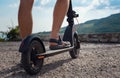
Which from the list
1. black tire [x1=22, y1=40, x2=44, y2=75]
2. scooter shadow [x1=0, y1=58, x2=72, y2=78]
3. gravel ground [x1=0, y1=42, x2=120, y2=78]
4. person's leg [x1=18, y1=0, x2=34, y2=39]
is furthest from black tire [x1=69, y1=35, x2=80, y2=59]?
black tire [x1=22, y1=40, x2=44, y2=75]

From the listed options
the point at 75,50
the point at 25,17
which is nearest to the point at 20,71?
the point at 25,17

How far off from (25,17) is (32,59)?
486 millimetres

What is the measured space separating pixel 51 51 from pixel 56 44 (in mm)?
172

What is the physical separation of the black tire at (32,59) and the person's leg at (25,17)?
0.29m

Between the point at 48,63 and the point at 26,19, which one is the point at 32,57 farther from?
the point at 48,63

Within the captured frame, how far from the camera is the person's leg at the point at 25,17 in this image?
3555 millimetres

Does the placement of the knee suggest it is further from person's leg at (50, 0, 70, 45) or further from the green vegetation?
the green vegetation

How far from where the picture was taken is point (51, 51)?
363 cm

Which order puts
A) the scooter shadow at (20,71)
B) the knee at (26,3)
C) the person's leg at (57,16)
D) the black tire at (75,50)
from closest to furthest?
the scooter shadow at (20,71), the knee at (26,3), the person's leg at (57,16), the black tire at (75,50)

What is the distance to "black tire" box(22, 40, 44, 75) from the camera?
3.20m

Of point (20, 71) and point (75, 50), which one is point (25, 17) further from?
point (75, 50)

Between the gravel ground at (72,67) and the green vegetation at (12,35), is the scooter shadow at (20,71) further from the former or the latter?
the green vegetation at (12,35)

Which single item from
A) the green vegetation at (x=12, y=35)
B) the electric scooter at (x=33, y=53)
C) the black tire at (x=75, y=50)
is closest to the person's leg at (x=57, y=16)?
the electric scooter at (x=33, y=53)

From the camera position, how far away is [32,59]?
3359 mm
